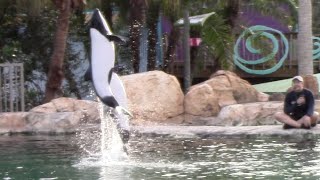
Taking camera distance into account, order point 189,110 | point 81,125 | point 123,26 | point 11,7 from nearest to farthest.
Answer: point 81,125 < point 189,110 < point 11,7 < point 123,26

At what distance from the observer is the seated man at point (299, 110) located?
46.0 feet

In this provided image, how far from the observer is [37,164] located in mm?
10961

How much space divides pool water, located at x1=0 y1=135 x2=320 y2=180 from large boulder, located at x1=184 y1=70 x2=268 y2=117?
10.6 ft

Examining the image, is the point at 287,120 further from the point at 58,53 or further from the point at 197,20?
the point at 197,20

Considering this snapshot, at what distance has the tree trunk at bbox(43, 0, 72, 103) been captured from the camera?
719 inches

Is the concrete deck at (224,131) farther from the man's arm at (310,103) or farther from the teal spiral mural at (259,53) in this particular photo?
the teal spiral mural at (259,53)

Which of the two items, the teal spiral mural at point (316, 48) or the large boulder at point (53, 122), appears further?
the teal spiral mural at point (316, 48)

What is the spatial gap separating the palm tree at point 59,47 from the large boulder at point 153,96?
5.52 feet

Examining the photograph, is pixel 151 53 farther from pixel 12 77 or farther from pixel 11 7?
pixel 12 77

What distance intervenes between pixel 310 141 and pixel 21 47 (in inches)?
423

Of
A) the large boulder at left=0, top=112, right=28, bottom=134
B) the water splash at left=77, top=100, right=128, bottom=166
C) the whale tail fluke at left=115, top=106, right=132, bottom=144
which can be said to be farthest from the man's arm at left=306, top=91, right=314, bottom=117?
the large boulder at left=0, top=112, right=28, bottom=134

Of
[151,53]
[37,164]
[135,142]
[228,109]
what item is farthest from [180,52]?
[37,164]

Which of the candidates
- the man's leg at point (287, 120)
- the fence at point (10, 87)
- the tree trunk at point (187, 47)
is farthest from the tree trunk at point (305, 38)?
the fence at point (10, 87)

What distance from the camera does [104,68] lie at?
10805 mm
